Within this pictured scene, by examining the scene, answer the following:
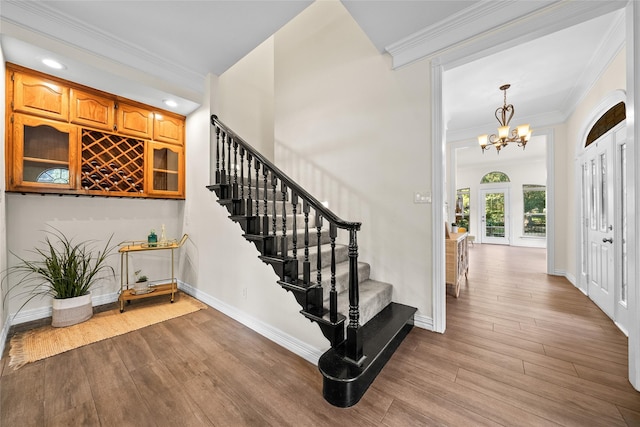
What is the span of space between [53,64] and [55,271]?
6.86ft

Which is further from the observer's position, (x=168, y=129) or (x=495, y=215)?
(x=495, y=215)

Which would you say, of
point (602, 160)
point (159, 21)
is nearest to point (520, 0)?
point (602, 160)

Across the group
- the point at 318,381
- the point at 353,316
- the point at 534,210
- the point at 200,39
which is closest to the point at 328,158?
the point at 200,39

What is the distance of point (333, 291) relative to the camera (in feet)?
5.78

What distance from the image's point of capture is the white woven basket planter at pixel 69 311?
8.41ft

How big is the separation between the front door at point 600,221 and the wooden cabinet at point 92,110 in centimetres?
582

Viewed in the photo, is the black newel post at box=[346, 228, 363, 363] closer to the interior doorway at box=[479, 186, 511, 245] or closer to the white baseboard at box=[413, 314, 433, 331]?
the white baseboard at box=[413, 314, 433, 331]

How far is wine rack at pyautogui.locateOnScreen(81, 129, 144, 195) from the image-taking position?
2.90 meters

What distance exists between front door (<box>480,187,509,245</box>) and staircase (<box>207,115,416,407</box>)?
8556mm

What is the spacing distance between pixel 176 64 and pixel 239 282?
2.73 metres

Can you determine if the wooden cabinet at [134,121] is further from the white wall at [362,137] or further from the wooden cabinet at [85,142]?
the white wall at [362,137]

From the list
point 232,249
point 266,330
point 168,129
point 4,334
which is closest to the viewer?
point 4,334

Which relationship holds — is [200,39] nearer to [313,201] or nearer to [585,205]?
[313,201]

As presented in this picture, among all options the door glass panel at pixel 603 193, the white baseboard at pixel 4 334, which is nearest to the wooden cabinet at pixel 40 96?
the white baseboard at pixel 4 334
